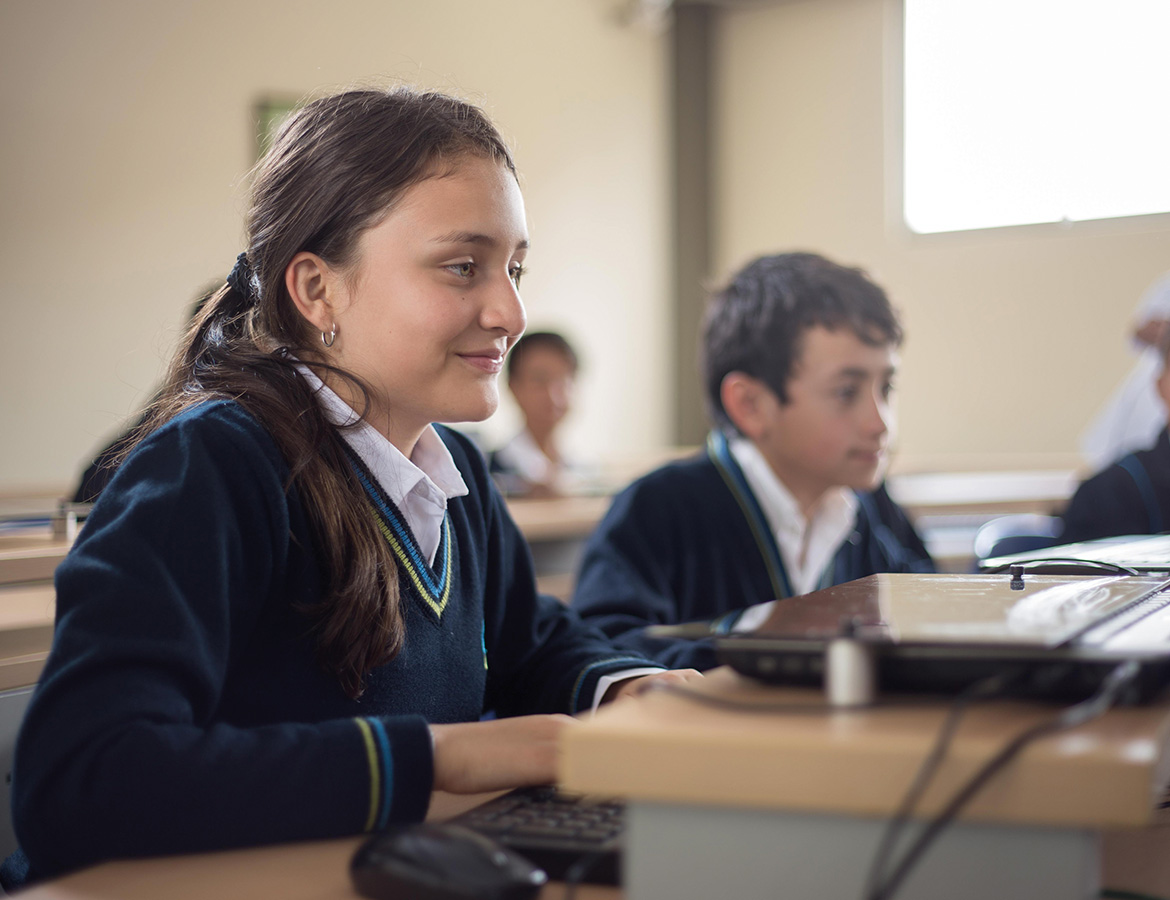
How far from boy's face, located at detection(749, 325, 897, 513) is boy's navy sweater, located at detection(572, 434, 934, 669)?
0.09m

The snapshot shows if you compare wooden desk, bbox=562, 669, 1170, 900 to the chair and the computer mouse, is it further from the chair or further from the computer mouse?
the chair

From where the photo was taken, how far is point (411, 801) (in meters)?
0.67

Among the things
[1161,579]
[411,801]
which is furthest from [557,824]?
[1161,579]

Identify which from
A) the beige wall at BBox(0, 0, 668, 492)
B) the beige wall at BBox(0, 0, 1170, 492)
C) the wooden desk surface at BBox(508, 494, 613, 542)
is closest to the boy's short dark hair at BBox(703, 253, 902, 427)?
the wooden desk surface at BBox(508, 494, 613, 542)

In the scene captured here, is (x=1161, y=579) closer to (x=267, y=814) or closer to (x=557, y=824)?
(x=557, y=824)

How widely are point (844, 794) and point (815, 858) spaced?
3cm

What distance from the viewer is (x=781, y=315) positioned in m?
1.69

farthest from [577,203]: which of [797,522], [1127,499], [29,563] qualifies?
[29,563]

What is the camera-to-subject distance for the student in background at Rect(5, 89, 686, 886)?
66 centimetres

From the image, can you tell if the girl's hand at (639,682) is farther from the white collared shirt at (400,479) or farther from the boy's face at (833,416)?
the boy's face at (833,416)

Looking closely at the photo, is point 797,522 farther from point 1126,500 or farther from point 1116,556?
point 1126,500

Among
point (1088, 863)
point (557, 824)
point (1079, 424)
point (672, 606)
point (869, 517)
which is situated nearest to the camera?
point (1088, 863)

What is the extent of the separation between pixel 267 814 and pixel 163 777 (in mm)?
60

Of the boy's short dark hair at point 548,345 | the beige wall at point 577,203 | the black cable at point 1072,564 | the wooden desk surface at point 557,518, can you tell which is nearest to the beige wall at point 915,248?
the beige wall at point 577,203
